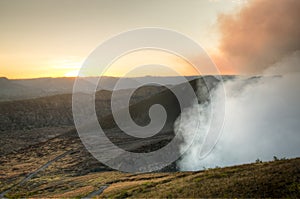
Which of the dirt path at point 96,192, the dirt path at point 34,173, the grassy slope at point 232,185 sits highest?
the grassy slope at point 232,185

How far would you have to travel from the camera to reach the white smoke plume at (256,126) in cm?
4191

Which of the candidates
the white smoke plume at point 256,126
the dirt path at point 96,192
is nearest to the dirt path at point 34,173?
the dirt path at point 96,192

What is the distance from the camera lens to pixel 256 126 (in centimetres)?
4703

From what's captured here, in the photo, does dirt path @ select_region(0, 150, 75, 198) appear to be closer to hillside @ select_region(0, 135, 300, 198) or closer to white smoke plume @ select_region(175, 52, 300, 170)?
hillside @ select_region(0, 135, 300, 198)

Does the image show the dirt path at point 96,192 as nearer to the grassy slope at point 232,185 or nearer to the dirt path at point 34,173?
the grassy slope at point 232,185

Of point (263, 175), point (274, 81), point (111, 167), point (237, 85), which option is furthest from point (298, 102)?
point (111, 167)

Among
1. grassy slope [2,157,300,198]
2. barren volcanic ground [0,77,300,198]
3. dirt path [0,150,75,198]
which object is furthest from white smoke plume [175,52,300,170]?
dirt path [0,150,75,198]

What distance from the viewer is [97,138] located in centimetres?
8638

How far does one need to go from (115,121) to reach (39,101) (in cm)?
6255

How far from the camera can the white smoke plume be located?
1650 inches

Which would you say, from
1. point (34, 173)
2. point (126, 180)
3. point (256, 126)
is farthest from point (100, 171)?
point (256, 126)

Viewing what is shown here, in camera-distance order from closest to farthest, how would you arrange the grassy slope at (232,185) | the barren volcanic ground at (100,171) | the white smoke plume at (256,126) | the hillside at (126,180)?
the grassy slope at (232,185)
the hillside at (126,180)
the barren volcanic ground at (100,171)
the white smoke plume at (256,126)

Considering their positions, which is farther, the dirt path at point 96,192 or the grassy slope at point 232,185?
the dirt path at point 96,192

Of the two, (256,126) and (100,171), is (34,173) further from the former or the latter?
(256,126)
